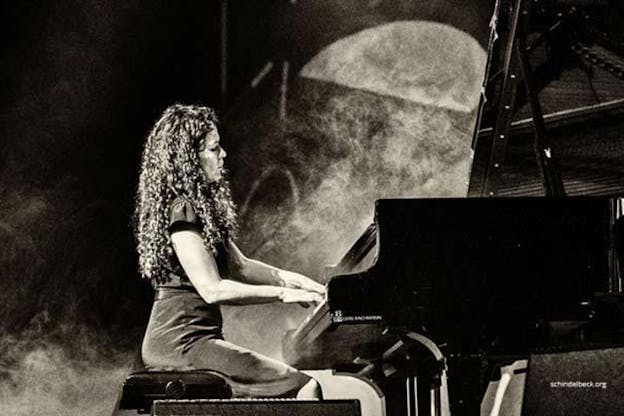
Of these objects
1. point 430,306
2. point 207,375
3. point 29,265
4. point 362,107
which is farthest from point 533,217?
point 29,265

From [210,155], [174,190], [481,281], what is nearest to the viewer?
[481,281]

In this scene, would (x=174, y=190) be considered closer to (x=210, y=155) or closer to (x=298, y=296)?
(x=210, y=155)

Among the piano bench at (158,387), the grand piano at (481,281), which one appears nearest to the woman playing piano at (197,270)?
the piano bench at (158,387)

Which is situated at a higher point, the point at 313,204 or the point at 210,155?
the point at 210,155

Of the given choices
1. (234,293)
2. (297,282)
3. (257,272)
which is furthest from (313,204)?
(234,293)

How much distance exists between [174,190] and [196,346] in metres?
0.57

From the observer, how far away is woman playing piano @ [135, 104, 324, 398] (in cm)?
256

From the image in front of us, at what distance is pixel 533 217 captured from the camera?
2.61m

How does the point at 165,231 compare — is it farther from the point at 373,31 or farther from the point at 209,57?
the point at 373,31

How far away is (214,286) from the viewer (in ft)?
8.44

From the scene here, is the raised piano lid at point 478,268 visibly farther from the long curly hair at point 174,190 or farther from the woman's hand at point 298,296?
the long curly hair at point 174,190

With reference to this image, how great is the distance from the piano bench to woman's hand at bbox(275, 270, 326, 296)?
1.72 ft

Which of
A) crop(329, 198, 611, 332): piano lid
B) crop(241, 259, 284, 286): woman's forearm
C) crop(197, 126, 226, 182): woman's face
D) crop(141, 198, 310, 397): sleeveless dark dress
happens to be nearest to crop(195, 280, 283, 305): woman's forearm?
crop(141, 198, 310, 397): sleeveless dark dress

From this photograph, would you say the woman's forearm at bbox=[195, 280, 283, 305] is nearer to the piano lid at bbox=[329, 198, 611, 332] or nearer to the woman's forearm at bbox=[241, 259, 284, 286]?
the piano lid at bbox=[329, 198, 611, 332]
